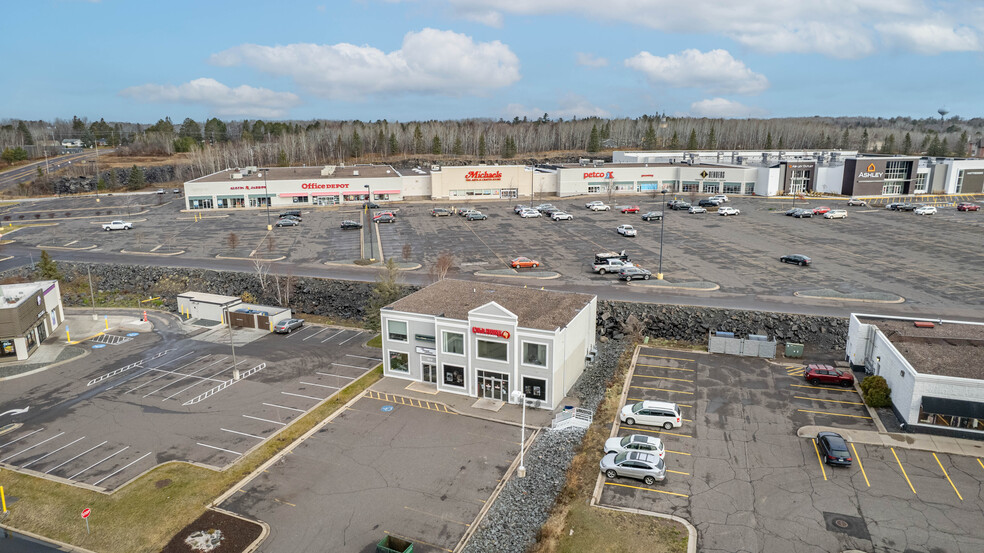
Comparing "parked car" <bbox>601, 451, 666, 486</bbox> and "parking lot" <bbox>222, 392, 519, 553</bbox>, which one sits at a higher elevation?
"parked car" <bbox>601, 451, 666, 486</bbox>

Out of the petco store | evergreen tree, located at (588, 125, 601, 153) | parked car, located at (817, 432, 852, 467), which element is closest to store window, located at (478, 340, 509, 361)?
the petco store

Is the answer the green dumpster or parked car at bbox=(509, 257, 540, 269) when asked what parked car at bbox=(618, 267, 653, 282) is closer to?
parked car at bbox=(509, 257, 540, 269)

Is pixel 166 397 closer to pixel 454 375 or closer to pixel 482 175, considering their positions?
pixel 454 375

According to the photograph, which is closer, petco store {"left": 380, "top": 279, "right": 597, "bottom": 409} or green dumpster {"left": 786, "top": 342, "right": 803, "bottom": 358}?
petco store {"left": 380, "top": 279, "right": 597, "bottom": 409}

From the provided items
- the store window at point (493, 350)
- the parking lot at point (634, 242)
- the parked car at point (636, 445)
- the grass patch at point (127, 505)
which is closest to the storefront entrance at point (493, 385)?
the store window at point (493, 350)

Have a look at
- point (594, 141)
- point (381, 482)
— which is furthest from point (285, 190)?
point (594, 141)
